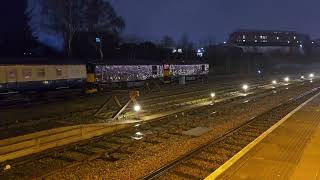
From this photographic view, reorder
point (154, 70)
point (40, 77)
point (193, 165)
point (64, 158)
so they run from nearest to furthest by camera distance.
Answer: point (193, 165), point (64, 158), point (40, 77), point (154, 70)

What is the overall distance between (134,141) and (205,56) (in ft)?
266

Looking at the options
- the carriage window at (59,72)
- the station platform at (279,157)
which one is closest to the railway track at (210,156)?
the station platform at (279,157)

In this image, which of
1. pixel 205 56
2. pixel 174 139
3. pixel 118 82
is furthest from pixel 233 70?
pixel 174 139

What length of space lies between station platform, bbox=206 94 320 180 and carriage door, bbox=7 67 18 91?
57.7 ft

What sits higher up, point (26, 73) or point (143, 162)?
point (26, 73)

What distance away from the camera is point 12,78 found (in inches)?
1066

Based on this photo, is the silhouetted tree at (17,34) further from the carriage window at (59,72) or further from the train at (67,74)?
the carriage window at (59,72)

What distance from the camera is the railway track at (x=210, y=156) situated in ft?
32.6

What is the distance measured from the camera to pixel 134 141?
14.1 meters

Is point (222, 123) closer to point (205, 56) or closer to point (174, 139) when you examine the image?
point (174, 139)

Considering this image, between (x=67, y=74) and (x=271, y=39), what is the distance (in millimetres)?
113771

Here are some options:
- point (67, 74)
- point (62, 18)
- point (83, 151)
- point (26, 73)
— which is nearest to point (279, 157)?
point (83, 151)

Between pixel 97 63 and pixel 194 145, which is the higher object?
pixel 97 63

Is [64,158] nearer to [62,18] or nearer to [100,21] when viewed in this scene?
[62,18]
